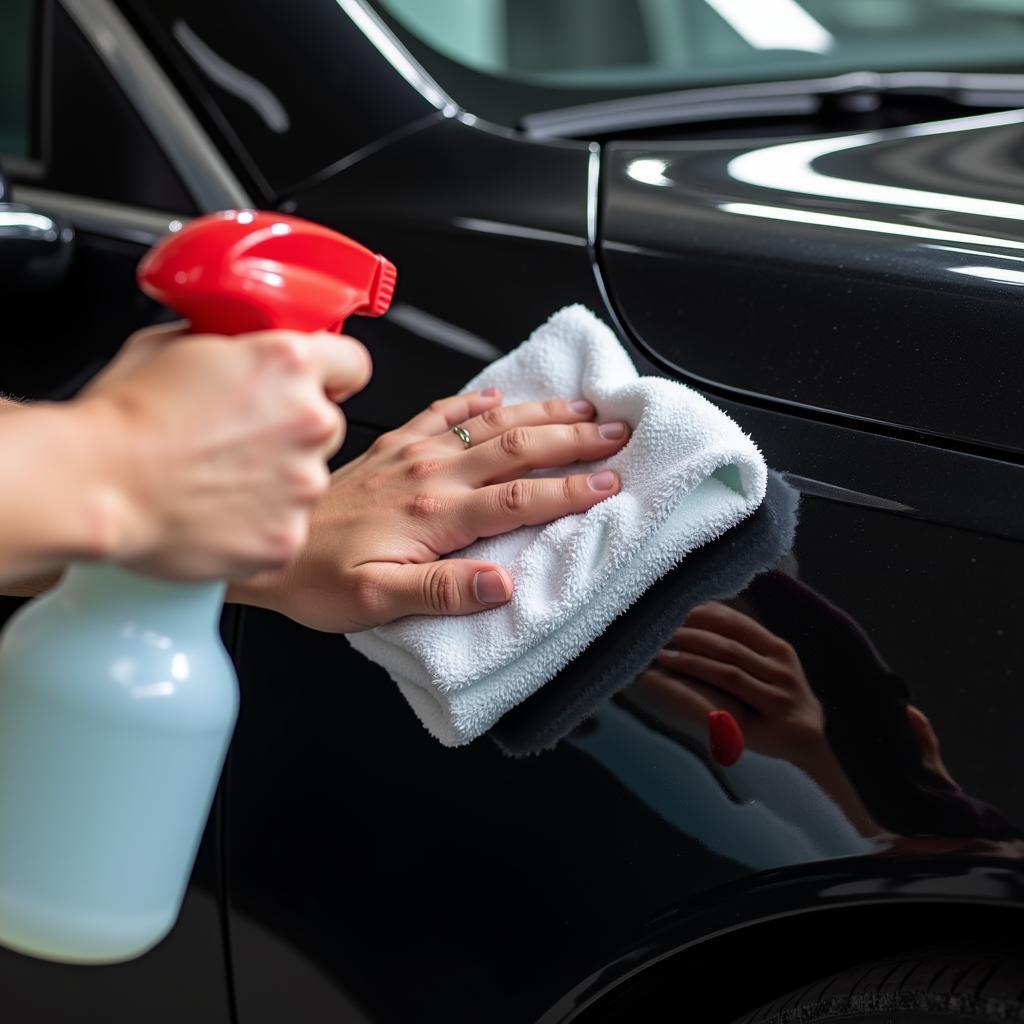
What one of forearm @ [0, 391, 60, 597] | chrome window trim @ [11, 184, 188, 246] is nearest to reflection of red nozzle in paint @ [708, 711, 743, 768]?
forearm @ [0, 391, 60, 597]

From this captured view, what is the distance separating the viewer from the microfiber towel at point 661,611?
29.9 inches

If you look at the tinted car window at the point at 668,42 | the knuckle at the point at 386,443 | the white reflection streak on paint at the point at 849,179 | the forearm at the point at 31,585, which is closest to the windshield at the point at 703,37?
the tinted car window at the point at 668,42

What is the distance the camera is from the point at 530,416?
851 mm

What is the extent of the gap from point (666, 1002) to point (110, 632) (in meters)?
0.47

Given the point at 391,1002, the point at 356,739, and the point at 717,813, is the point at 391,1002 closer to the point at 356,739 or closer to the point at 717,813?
the point at 356,739

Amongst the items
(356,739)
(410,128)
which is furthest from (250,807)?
(410,128)

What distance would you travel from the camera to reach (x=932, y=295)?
78cm

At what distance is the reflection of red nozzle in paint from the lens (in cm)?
75

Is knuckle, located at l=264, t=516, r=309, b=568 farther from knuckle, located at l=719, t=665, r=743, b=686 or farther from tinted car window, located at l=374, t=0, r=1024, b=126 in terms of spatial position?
tinted car window, located at l=374, t=0, r=1024, b=126

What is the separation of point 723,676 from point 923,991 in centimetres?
20

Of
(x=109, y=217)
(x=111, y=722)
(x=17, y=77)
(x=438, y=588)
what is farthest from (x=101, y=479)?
(x=17, y=77)

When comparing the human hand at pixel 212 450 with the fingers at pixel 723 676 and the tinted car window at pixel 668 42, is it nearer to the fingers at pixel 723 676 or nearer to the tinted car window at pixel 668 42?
the fingers at pixel 723 676

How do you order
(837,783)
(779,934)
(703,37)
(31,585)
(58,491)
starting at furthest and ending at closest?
(703,37)
(31,585)
(779,934)
(837,783)
(58,491)

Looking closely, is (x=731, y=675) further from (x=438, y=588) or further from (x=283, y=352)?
(x=283, y=352)
